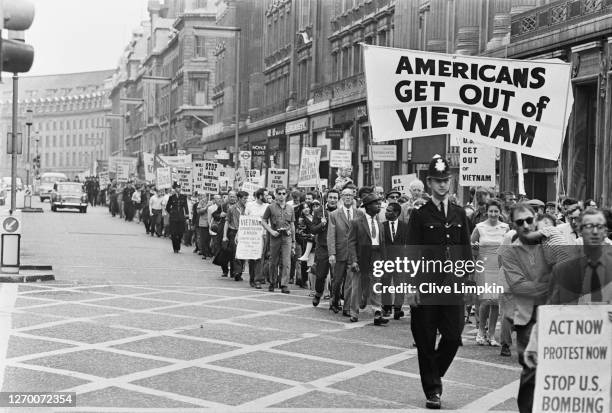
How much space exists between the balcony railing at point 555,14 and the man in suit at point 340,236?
10564mm

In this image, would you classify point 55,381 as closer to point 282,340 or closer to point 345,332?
point 282,340

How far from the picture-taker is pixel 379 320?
1673 centimetres

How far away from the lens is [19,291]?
1984 cm

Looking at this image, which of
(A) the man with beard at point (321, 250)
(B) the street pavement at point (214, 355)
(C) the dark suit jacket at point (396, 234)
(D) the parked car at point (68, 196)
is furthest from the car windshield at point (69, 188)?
(C) the dark suit jacket at point (396, 234)

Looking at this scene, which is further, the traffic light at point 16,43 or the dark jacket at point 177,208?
the dark jacket at point 177,208

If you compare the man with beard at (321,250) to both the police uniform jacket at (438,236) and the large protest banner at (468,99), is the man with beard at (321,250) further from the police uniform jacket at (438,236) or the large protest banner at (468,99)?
the police uniform jacket at (438,236)

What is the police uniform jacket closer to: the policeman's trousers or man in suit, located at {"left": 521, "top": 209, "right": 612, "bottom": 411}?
the policeman's trousers

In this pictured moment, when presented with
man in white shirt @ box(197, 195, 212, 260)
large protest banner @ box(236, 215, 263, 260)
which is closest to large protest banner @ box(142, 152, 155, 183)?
man in white shirt @ box(197, 195, 212, 260)

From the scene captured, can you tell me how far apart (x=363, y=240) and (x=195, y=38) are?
89.7 m

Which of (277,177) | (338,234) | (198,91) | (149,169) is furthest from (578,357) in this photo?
(198,91)

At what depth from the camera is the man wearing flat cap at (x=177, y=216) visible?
33.9 metres

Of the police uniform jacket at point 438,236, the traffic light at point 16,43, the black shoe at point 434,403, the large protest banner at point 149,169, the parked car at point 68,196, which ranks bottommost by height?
the black shoe at point 434,403

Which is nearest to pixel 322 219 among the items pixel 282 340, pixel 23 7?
pixel 282 340

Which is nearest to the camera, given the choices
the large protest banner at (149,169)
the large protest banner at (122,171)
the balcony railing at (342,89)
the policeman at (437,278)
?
the policeman at (437,278)
